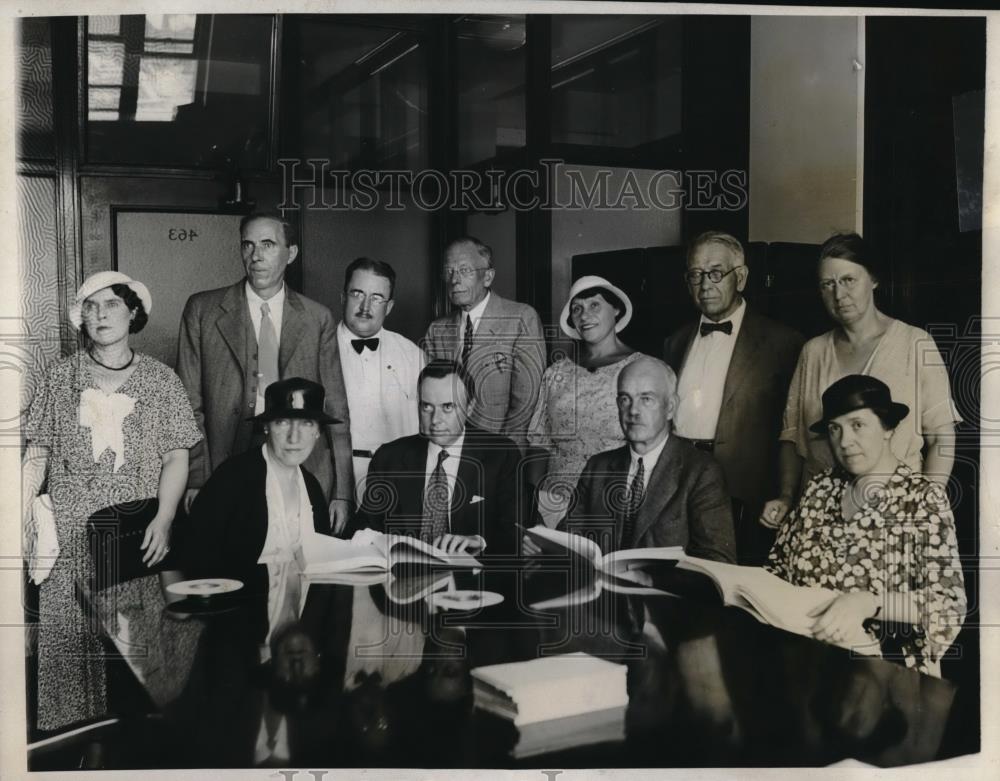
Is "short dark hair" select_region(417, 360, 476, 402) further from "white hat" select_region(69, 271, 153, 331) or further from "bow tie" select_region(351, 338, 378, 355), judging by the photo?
"white hat" select_region(69, 271, 153, 331)

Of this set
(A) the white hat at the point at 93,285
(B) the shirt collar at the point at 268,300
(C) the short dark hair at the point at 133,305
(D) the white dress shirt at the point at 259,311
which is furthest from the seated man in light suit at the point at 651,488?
(A) the white hat at the point at 93,285

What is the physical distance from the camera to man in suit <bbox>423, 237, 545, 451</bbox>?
11.5 feet

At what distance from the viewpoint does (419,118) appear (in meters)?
3.49

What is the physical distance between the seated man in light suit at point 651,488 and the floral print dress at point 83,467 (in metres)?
1.26

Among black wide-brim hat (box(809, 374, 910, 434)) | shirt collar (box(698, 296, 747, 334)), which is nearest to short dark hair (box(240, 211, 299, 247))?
shirt collar (box(698, 296, 747, 334))

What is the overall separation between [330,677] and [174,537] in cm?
81

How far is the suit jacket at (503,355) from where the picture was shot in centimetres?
351

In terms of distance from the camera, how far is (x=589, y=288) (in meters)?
3.51

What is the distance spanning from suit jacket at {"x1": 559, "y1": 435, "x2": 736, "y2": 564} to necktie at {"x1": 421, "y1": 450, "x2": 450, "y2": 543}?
1.28 ft

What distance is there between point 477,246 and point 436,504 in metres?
0.86

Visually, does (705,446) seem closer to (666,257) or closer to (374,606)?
(666,257)

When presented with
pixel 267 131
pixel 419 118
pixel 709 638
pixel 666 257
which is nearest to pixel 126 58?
pixel 267 131

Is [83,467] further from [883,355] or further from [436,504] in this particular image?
[883,355]

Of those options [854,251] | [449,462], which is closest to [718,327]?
[854,251]
